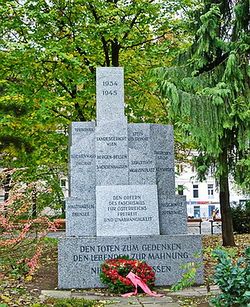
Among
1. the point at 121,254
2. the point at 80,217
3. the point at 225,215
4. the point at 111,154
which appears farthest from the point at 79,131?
the point at 225,215

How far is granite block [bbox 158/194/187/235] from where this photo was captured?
29.2 ft

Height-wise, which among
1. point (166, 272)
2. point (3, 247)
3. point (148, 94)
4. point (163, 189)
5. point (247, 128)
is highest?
point (148, 94)

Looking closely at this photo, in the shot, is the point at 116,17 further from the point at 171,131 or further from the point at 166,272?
the point at 166,272

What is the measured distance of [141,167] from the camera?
8.98 meters

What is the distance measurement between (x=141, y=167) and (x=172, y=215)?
1012 mm

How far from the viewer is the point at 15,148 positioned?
7938 millimetres

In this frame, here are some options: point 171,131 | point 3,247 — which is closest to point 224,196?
point 171,131

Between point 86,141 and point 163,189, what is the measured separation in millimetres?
1636

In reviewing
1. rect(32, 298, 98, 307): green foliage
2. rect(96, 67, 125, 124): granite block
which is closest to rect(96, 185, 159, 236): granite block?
rect(96, 67, 125, 124): granite block

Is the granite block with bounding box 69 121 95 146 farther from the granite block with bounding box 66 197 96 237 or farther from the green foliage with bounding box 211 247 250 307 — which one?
the green foliage with bounding box 211 247 250 307

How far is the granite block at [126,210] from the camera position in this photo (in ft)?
27.9

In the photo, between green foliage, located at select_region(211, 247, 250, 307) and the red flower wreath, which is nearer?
green foliage, located at select_region(211, 247, 250, 307)

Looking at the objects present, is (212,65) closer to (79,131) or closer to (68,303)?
(79,131)

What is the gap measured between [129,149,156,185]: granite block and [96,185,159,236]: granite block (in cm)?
18
